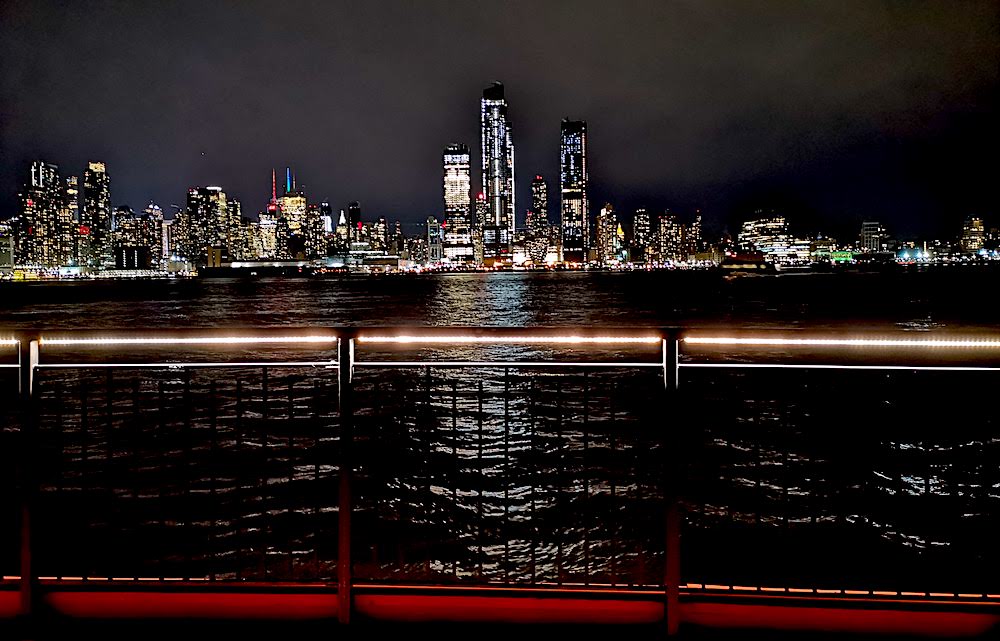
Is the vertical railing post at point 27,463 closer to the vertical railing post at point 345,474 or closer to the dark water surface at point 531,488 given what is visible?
the dark water surface at point 531,488

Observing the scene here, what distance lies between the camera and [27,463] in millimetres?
4156

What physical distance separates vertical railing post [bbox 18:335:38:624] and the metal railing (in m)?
0.01

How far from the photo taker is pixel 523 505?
7684 mm

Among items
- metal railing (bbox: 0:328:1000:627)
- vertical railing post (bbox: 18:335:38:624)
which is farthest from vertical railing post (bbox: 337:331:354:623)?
vertical railing post (bbox: 18:335:38:624)

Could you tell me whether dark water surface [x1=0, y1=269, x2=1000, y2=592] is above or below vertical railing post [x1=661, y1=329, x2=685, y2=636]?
below

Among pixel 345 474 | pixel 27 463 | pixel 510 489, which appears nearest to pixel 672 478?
pixel 345 474

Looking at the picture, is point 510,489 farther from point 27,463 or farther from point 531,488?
point 27,463

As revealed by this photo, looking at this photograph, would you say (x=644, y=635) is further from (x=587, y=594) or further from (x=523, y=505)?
(x=523, y=505)

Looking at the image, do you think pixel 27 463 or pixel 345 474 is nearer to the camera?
pixel 345 474

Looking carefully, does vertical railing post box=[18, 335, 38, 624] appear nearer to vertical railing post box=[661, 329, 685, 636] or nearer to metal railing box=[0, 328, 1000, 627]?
metal railing box=[0, 328, 1000, 627]

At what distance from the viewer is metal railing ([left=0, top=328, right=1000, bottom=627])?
4.21 metres

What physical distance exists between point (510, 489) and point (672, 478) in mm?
4573

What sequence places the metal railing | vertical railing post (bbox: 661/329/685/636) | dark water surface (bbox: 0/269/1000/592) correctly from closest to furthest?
vertical railing post (bbox: 661/329/685/636) → the metal railing → dark water surface (bbox: 0/269/1000/592)

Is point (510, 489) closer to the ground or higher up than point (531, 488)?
closer to the ground
